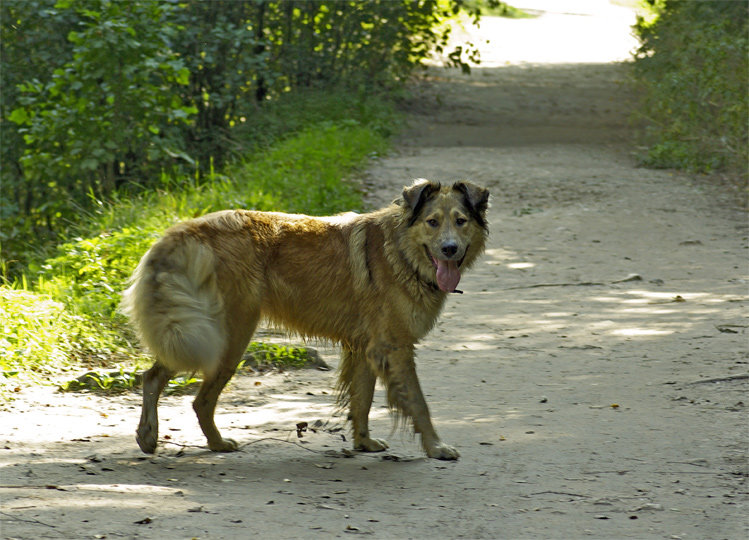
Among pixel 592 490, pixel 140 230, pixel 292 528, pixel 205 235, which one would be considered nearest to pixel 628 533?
pixel 592 490

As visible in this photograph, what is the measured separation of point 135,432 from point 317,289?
4.64ft

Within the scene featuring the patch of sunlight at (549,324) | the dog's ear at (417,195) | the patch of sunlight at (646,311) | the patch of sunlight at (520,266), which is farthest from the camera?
the patch of sunlight at (520,266)

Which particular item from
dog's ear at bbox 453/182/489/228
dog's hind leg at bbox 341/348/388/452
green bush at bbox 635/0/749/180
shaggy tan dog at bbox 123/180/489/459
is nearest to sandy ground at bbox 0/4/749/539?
dog's hind leg at bbox 341/348/388/452

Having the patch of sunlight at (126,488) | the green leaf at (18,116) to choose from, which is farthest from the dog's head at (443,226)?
the green leaf at (18,116)

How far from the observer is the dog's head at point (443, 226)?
547 centimetres

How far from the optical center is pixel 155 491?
4539mm

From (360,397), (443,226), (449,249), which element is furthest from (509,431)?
(443,226)

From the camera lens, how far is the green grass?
7.21 metres

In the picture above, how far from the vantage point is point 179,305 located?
516 centimetres

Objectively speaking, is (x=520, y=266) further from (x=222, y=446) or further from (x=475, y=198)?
(x=222, y=446)

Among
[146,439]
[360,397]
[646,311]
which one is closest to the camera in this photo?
[146,439]

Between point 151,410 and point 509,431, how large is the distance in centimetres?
215

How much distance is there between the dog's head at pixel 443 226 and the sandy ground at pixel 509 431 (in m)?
1.06

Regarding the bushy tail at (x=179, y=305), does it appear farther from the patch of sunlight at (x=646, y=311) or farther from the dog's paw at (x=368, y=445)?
the patch of sunlight at (x=646, y=311)
